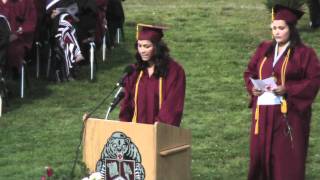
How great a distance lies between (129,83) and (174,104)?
1.52 ft

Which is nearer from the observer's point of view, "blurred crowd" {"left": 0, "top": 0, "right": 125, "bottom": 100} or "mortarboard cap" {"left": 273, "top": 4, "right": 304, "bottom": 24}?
"mortarboard cap" {"left": 273, "top": 4, "right": 304, "bottom": 24}

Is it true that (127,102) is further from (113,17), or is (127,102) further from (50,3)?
(113,17)

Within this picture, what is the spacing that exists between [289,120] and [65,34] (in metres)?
6.97

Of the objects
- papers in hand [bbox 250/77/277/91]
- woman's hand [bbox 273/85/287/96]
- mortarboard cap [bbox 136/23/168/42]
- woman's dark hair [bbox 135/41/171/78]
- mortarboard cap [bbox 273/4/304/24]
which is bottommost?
woman's hand [bbox 273/85/287/96]

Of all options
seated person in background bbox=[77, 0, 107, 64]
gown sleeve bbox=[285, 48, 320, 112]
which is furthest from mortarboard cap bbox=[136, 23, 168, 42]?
seated person in background bbox=[77, 0, 107, 64]

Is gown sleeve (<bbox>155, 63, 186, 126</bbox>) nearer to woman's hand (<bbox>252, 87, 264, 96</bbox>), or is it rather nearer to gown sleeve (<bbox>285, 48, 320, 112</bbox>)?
woman's hand (<bbox>252, 87, 264, 96</bbox>)

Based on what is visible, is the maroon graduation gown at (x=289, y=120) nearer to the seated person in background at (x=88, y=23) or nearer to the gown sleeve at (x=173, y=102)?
the gown sleeve at (x=173, y=102)

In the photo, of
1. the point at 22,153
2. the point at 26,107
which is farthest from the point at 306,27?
the point at 22,153

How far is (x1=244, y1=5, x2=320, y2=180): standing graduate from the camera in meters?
6.46

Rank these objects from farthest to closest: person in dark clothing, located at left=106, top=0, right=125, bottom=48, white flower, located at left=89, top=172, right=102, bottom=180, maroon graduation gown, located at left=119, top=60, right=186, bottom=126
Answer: person in dark clothing, located at left=106, top=0, right=125, bottom=48
maroon graduation gown, located at left=119, top=60, right=186, bottom=126
white flower, located at left=89, top=172, right=102, bottom=180

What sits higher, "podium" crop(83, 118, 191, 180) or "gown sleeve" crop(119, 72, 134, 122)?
"gown sleeve" crop(119, 72, 134, 122)

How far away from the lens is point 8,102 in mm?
12133

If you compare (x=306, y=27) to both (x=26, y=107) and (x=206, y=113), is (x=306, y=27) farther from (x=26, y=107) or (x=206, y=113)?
(x=26, y=107)

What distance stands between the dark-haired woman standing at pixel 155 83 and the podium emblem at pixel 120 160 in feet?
2.23
